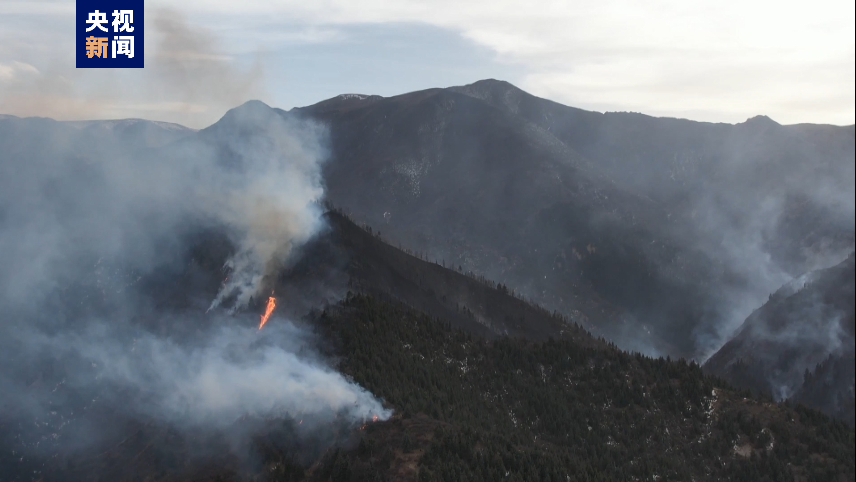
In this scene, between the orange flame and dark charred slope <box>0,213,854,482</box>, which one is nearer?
dark charred slope <box>0,213,854,482</box>

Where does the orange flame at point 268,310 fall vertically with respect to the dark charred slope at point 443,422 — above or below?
above

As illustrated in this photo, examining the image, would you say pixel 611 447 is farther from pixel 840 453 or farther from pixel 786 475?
pixel 840 453

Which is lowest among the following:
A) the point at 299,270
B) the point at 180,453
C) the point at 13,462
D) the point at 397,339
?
the point at 13,462

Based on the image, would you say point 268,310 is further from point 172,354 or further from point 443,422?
point 443,422

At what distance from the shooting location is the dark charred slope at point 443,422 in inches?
4518

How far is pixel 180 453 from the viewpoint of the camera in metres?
124

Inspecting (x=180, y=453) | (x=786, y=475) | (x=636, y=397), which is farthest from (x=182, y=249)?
(x=786, y=475)

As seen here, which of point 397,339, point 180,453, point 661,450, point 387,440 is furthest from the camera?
point 397,339

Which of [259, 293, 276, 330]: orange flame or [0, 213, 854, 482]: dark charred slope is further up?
[259, 293, 276, 330]: orange flame

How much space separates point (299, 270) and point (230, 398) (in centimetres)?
4754

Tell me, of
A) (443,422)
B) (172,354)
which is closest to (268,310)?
(172,354)

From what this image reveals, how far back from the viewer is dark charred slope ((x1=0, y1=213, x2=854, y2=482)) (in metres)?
115

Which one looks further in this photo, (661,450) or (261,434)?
(661,450)


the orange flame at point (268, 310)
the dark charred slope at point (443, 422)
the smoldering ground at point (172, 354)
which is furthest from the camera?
the orange flame at point (268, 310)
